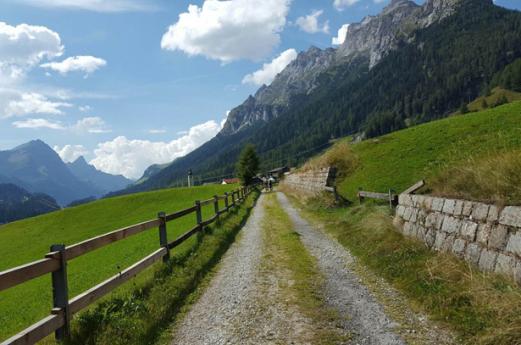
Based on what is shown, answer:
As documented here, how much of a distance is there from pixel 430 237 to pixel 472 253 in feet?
5.84

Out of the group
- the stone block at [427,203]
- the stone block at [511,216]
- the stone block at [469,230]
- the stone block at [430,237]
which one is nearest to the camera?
the stone block at [511,216]

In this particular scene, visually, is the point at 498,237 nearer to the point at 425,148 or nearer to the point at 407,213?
the point at 407,213

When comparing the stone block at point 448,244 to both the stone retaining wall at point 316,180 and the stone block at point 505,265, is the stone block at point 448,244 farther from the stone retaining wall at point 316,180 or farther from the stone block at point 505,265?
the stone retaining wall at point 316,180

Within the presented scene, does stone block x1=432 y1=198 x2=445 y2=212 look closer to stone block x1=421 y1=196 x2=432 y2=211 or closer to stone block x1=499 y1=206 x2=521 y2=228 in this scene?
stone block x1=421 y1=196 x2=432 y2=211

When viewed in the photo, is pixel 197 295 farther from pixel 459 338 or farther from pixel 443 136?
pixel 443 136

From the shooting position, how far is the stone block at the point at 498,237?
6.16m

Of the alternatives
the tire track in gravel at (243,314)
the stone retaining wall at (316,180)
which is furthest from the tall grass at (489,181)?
the stone retaining wall at (316,180)

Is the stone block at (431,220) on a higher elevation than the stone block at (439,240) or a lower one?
higher

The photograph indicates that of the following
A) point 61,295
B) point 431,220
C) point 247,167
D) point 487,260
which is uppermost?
point 247,167

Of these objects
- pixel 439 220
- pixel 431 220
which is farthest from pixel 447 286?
pixel 431 220

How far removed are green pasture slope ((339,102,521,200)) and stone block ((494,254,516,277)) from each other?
10654 mm

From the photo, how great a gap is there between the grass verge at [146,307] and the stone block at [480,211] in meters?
5.74

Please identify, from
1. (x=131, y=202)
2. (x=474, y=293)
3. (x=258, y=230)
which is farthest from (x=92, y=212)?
(x=474, y=293)

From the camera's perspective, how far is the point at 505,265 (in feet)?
19.7
